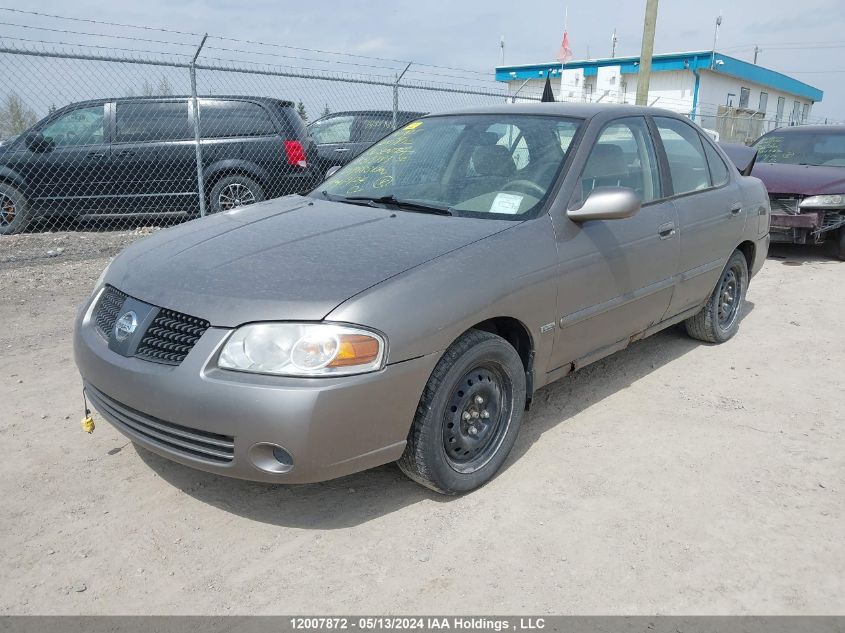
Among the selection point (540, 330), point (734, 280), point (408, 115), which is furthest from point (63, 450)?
point (408, 115)

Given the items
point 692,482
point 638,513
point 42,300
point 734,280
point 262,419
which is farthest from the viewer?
point 42,300

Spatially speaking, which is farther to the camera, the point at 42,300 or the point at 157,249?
the point at 42,300

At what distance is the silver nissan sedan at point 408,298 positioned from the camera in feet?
8.24

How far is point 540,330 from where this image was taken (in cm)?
324

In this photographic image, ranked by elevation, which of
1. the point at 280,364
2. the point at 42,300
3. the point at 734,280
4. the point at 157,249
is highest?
the point at 157,249

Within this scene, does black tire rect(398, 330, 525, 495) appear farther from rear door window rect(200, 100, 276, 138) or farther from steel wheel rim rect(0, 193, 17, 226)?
steel wheel rim rect(0, 193, 17, 226)

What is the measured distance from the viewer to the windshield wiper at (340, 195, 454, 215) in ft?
11.3

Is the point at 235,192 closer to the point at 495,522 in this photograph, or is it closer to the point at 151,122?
the point at 151,122

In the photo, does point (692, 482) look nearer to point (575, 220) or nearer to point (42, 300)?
point (575, 220)

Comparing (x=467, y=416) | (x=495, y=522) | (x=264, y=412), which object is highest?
(x=264, y=412)

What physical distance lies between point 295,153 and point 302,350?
22.8 ft

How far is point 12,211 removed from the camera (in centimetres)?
863

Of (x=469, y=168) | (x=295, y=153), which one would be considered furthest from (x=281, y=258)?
(x=295, y=153)

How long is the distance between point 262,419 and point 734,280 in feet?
13.4
